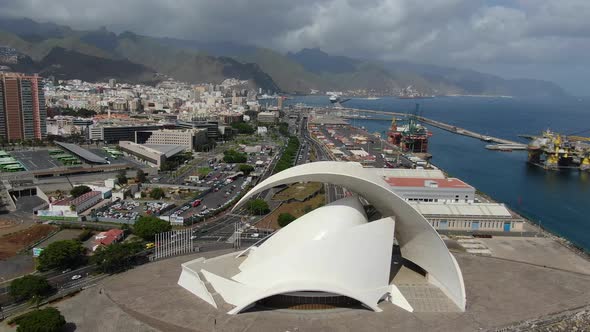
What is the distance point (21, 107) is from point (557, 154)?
203ft

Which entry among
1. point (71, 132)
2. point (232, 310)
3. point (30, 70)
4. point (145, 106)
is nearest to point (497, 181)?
point (232, 310)

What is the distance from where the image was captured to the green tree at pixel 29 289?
15.5 m

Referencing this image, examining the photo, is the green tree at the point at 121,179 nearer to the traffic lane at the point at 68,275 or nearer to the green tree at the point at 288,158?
the green tree at the point at 288,158

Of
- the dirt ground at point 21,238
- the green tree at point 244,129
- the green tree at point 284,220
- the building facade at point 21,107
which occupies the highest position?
the building facade at point 21,107

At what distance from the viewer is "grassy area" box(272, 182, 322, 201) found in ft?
104

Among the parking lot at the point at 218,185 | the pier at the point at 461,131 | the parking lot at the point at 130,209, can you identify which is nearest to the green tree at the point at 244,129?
the parking lot at the point at 218,185

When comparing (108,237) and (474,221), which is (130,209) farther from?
(474,221)

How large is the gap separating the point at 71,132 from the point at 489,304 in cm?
5735

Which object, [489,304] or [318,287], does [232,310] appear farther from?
[489,304]

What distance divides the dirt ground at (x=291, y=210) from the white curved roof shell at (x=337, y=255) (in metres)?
10.2

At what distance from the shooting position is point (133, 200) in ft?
101

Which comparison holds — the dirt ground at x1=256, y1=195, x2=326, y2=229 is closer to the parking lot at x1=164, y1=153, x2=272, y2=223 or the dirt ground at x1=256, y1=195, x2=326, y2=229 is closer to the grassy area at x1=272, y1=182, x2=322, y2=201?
the grassy area at x1=272, y1=182, x2=322, y2=201

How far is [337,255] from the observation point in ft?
44.9

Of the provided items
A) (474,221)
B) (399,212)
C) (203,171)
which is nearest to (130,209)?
(203,171)
